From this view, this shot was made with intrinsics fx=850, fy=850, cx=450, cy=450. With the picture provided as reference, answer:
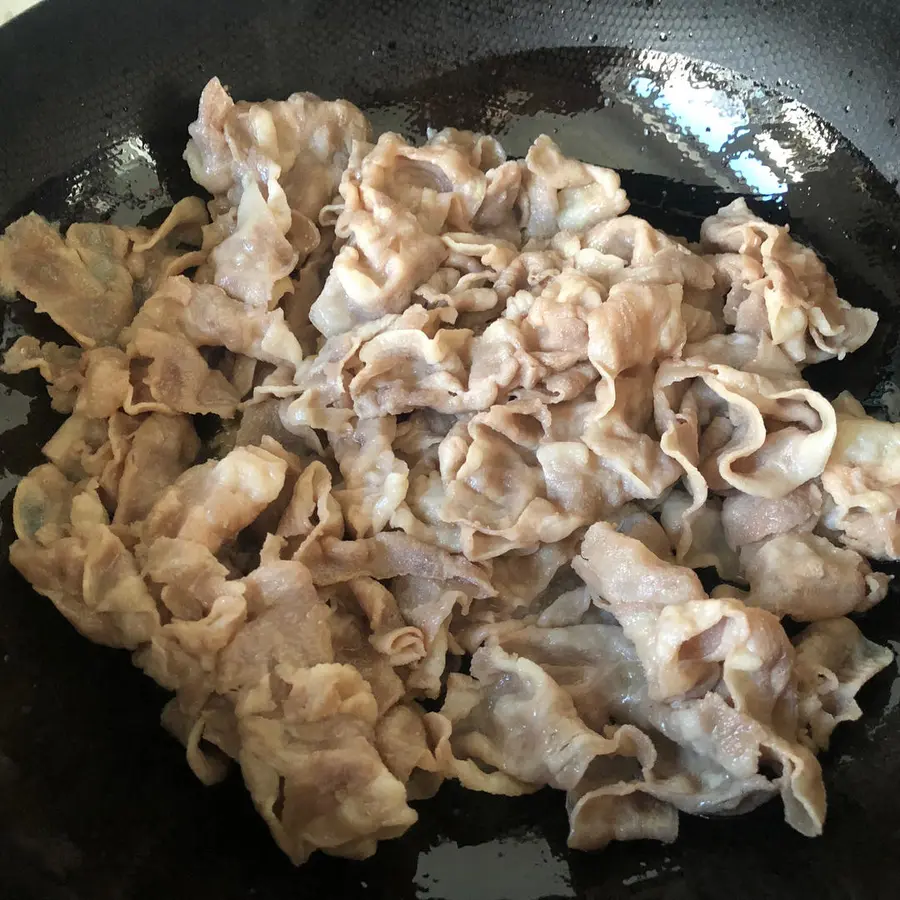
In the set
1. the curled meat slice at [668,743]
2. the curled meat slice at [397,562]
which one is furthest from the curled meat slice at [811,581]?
the curled meat slice at [397,562]

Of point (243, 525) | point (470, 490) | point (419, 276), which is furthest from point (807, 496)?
point (243, 525)

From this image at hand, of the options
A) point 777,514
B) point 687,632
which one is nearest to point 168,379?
point 687,632

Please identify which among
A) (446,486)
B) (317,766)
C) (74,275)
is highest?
(74,275)

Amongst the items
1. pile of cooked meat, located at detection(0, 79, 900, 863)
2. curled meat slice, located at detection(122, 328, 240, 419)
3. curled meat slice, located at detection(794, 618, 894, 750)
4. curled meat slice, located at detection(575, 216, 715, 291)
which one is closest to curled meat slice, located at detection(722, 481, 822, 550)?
pile of cooked meat, located at detection(0, 79, 900, 863)

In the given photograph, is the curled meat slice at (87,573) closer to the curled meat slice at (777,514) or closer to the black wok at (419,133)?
the black wok at (419,133)

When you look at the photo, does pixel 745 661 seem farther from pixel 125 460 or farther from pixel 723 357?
pixel 125 460

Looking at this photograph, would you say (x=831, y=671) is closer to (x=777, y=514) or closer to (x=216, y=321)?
(x=777, y=514)

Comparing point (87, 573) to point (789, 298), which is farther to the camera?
point (789, 298)
